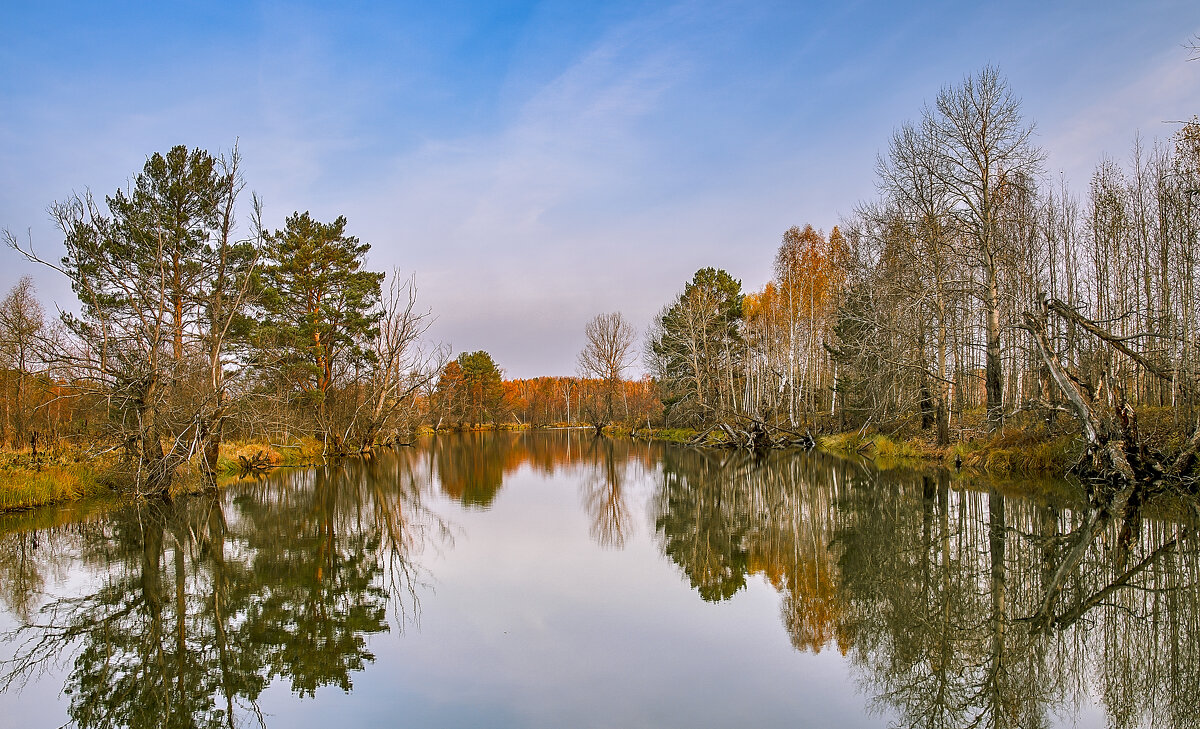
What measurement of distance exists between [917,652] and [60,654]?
7274 millimetres

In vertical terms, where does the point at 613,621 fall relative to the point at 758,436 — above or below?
below

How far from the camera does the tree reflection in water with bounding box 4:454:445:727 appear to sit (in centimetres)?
473

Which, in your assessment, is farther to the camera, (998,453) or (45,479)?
(998,453)

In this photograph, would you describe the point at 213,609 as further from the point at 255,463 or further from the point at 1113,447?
the point at 255,463

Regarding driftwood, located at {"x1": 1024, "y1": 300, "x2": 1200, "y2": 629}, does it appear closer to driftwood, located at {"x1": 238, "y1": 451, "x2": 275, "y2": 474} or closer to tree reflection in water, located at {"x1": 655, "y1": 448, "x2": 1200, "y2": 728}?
tree reflection in water, located at {"x1": 655, "y1": 448, "x2": 1200, "y2": 728}

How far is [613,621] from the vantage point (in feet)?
20.2

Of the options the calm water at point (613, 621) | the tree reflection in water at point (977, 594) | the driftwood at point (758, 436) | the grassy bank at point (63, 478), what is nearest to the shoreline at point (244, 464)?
the grassy bank at point (63, 478)

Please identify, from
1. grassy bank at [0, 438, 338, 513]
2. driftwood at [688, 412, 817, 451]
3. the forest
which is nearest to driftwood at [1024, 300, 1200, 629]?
the forest

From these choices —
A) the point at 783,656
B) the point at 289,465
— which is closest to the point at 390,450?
the point at 289,465

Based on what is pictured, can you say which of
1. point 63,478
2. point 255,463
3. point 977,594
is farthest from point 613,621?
point 255,463

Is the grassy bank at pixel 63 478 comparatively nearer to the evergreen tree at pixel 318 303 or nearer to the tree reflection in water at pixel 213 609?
the tree reflection in water at pixel 213 609

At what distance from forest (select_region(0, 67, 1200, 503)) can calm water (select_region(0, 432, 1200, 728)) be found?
367cm

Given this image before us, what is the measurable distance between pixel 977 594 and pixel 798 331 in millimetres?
27193

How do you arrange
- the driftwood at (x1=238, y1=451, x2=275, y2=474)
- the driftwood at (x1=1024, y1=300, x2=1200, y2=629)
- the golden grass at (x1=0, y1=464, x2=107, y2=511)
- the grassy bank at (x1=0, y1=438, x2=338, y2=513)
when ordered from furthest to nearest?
the driftwood at (x1=238, y1=451, x2=275, y2=474) < the grassy bank at (x1=0, y1=438, x2=338, y2=513) < the golden grass at (x1=0, y1=464, x2=107, y2=511) < the driftwood at (x1=1024, y1=300, x2=1200, y2=629)
